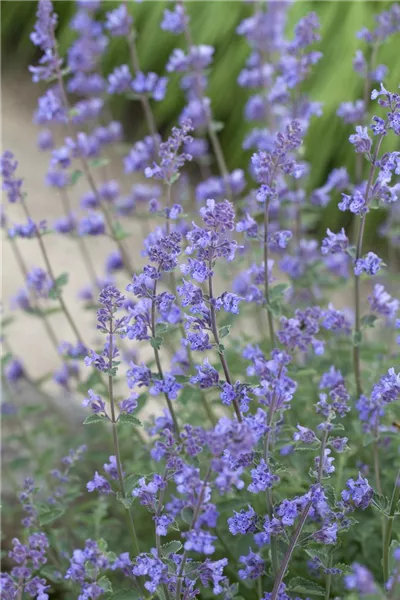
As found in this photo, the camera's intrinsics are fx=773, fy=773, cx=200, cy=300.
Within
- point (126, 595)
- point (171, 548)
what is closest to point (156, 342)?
point (171, 548)

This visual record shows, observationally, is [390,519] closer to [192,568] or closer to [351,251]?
[192,568]

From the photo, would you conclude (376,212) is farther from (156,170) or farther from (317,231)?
(156,170)

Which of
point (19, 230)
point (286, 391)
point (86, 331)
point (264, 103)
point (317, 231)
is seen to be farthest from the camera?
point (317, 231)

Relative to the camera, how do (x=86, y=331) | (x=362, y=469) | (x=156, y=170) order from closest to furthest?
(x=156, y=170)
(x=362, y=469)
(x=86, y=331)

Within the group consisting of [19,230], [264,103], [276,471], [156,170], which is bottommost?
[276,471]

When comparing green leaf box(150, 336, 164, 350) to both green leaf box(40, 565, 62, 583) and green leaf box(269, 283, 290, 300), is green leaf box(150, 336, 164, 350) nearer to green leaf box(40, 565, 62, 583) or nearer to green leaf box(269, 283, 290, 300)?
green leaf box(269, 283, 290, 300)

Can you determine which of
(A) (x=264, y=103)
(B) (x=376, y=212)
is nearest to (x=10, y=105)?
(B) (x=376, y=212)

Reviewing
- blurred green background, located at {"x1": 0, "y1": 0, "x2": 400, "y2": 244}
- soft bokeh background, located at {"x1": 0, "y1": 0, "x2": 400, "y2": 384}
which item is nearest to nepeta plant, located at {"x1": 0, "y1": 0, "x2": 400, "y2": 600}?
soft bokeh background, located at {"x1": 0, "y1": 0, "x2": 400, "y2": 384}
